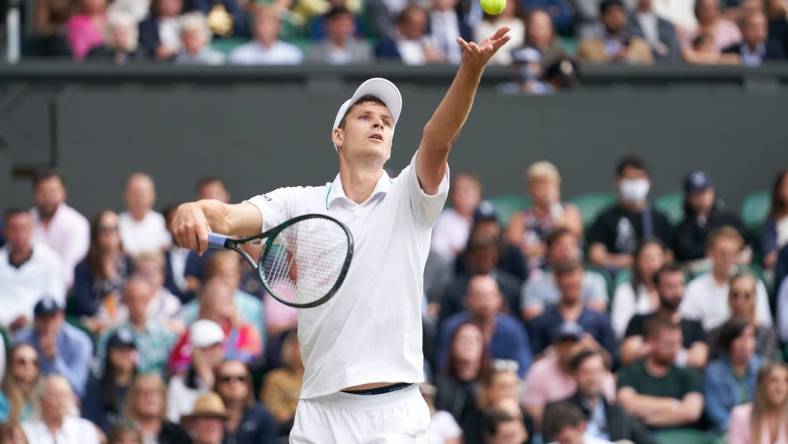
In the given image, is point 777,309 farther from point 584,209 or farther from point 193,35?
point 193,35

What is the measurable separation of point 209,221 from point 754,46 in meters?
9.77

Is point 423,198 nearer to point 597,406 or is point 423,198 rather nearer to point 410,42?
point 597,406

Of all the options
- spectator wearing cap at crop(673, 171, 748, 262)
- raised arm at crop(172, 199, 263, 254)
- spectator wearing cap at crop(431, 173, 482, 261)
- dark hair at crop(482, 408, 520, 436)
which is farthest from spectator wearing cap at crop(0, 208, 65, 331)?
raised arm at crop(172, 199, 263, 254)

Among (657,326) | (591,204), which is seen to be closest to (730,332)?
(657,326)

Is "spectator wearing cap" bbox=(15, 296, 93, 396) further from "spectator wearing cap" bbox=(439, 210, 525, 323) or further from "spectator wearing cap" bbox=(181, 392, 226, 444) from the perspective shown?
"spectator wearing cap" bbox=(439, 210, 525, 323)

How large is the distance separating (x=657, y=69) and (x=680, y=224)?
185 centimetres

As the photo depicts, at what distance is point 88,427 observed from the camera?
1026cm

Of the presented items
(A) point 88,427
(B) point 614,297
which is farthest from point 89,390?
(B) point 614,297

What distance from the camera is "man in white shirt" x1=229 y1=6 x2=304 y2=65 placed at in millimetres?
13898

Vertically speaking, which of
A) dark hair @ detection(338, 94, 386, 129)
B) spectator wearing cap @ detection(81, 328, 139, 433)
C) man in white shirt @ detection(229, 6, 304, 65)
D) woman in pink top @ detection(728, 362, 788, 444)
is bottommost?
woman in pink top @ detection(728, 362, 788, 444)

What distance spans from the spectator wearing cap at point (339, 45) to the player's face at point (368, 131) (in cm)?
741

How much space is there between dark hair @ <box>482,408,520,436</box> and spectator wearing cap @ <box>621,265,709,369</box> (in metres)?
1.48

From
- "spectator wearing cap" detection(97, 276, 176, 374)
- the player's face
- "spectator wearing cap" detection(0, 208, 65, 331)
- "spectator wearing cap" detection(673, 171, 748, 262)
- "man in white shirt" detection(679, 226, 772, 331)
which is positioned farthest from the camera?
"spectator wearing cap" detection(673, 171, 748, 262)

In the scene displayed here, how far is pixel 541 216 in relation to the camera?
12.9 metres
